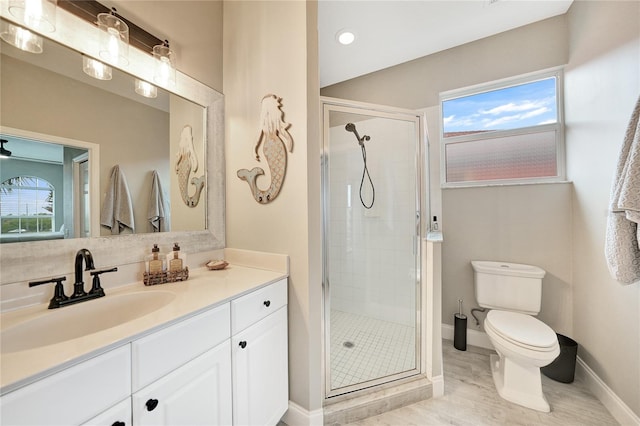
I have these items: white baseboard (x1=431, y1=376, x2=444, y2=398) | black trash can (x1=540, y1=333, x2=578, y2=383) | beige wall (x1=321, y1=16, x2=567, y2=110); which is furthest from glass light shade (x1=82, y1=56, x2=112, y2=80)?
black trash can (x1=540, y1=333, x2=578, y2=383)

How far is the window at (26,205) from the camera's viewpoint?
0.85 metres

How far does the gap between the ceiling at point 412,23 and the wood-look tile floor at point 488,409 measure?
2850 mm

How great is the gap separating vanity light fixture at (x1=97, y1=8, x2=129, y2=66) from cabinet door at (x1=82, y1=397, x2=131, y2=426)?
55.4 inches

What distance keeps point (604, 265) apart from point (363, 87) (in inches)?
99.6

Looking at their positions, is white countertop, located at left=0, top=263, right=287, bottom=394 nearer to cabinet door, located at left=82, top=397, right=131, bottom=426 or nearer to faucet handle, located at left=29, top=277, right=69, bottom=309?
faucet handle, located at left=29, top=277, right=69, bottom=309

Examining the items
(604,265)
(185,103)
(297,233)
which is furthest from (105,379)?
(604,265)

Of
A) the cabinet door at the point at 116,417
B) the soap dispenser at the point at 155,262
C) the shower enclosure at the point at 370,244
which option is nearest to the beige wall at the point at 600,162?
the shower enclosure at the point at 370,244

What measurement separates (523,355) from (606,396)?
616mm

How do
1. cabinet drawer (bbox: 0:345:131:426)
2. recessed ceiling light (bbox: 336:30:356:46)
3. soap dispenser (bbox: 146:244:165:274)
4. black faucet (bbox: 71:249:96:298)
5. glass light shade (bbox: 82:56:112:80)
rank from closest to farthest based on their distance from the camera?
cabinet drawer (bbox: 0:345:131:426) → black faucet (bbox: 71:249:96:298) → glass light shade (bbox: 82:56:112:80) → soap dispenser (bbox: 146:244:165:274) → recessed ceiling light (bbox: 336:30:356:46)

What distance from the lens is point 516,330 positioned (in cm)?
154

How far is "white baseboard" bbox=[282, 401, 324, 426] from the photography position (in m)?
1.29

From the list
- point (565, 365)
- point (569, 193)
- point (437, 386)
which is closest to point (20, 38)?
point (437, 386)

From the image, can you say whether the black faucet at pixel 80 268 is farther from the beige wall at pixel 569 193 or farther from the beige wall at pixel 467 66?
the beige wall at pixel 467 66

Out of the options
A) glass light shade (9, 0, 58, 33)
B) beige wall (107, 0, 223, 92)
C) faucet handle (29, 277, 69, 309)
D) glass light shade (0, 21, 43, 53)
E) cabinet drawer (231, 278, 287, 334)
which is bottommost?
cabinet drawer (231, 278, 287, 334)
